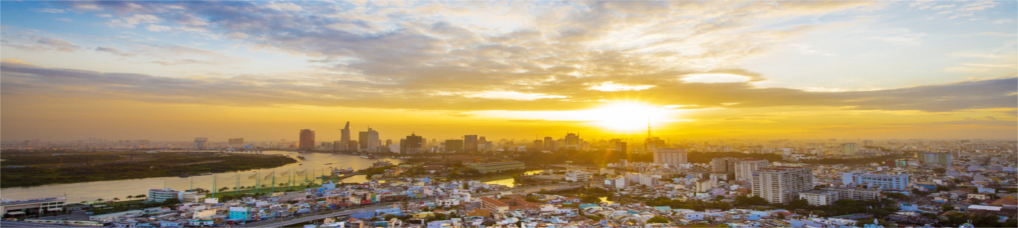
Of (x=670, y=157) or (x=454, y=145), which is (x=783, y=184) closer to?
(x=670, y=157)

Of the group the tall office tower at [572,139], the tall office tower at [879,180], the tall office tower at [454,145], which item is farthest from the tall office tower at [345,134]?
the tall office tower at [879,180]

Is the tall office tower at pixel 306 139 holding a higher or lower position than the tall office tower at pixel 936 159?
higher

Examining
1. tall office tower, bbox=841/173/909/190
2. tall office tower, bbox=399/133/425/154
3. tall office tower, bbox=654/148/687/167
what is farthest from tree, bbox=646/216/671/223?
tall office tower, bbox=399/133/425/154

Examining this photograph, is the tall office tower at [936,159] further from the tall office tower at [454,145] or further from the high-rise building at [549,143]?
the tall office tower at [454,145]

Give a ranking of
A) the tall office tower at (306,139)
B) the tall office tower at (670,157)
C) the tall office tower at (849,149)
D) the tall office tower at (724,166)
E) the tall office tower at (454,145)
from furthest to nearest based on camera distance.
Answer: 1. the tall office tower at (306,139)
2. the tall office tower at (454,145)
3. the tall office tower at (849,149)
4. the tall office tower at (670,157)
5. the tall office tower at (724,166)

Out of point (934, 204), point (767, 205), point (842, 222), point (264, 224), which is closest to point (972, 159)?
point (934, 204)
